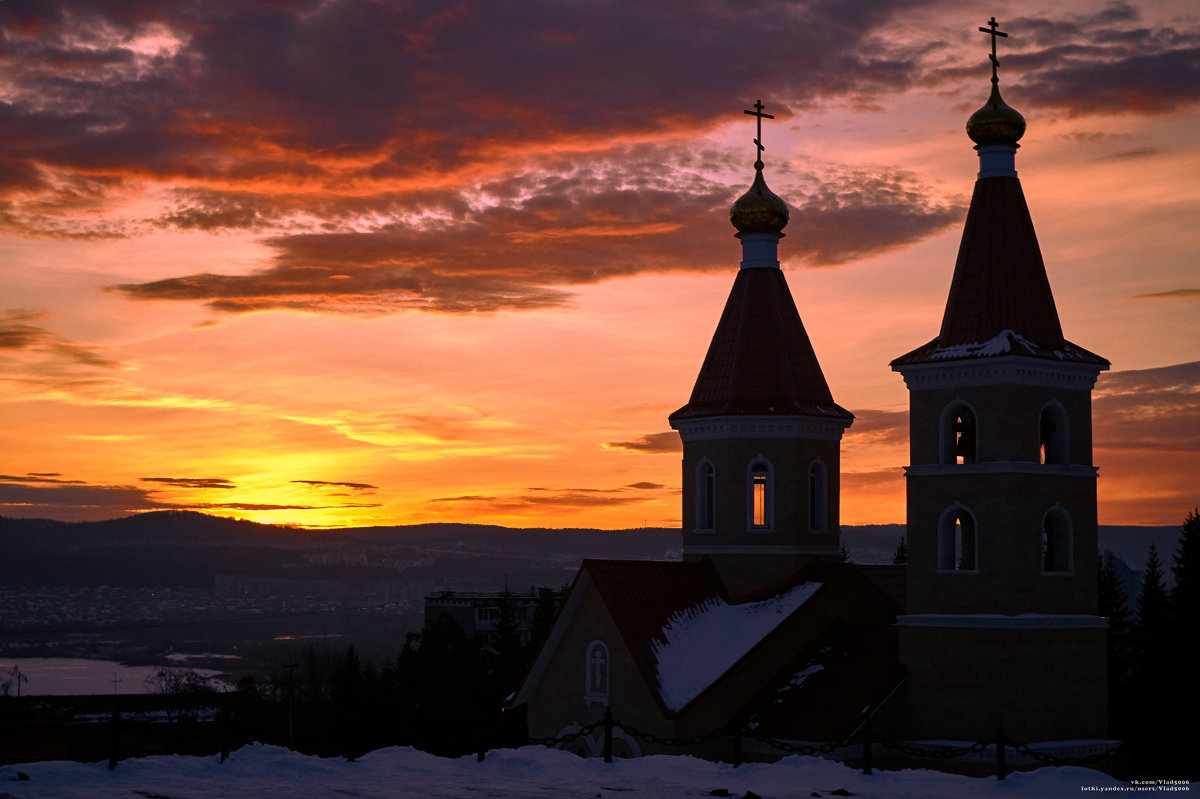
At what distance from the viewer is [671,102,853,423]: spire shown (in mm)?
32438

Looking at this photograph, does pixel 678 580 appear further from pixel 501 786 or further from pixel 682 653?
pixel 501 786

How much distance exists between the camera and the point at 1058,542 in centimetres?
2706

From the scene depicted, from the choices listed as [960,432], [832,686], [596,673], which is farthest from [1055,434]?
[596,673]

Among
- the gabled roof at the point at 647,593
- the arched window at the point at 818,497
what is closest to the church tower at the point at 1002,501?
the arched window at the point at 818,497

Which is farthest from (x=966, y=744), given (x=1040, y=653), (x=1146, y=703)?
(x=1146, y=703)

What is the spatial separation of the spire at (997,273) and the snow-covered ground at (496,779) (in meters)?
9.17

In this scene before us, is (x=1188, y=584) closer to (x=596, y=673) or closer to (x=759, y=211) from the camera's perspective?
(x=759, y=211)

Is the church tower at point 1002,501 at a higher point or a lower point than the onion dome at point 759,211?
lower

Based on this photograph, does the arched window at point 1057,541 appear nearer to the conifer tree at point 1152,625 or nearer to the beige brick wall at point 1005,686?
the beige brick wall at point 1005,686

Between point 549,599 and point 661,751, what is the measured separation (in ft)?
91.2

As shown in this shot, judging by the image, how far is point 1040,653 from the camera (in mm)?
26375

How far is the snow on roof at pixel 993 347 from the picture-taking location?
26.8 metres

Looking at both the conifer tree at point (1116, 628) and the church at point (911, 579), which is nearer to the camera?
the church at point (911, 579)

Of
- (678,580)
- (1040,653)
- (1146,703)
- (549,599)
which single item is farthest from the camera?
(549,599)
